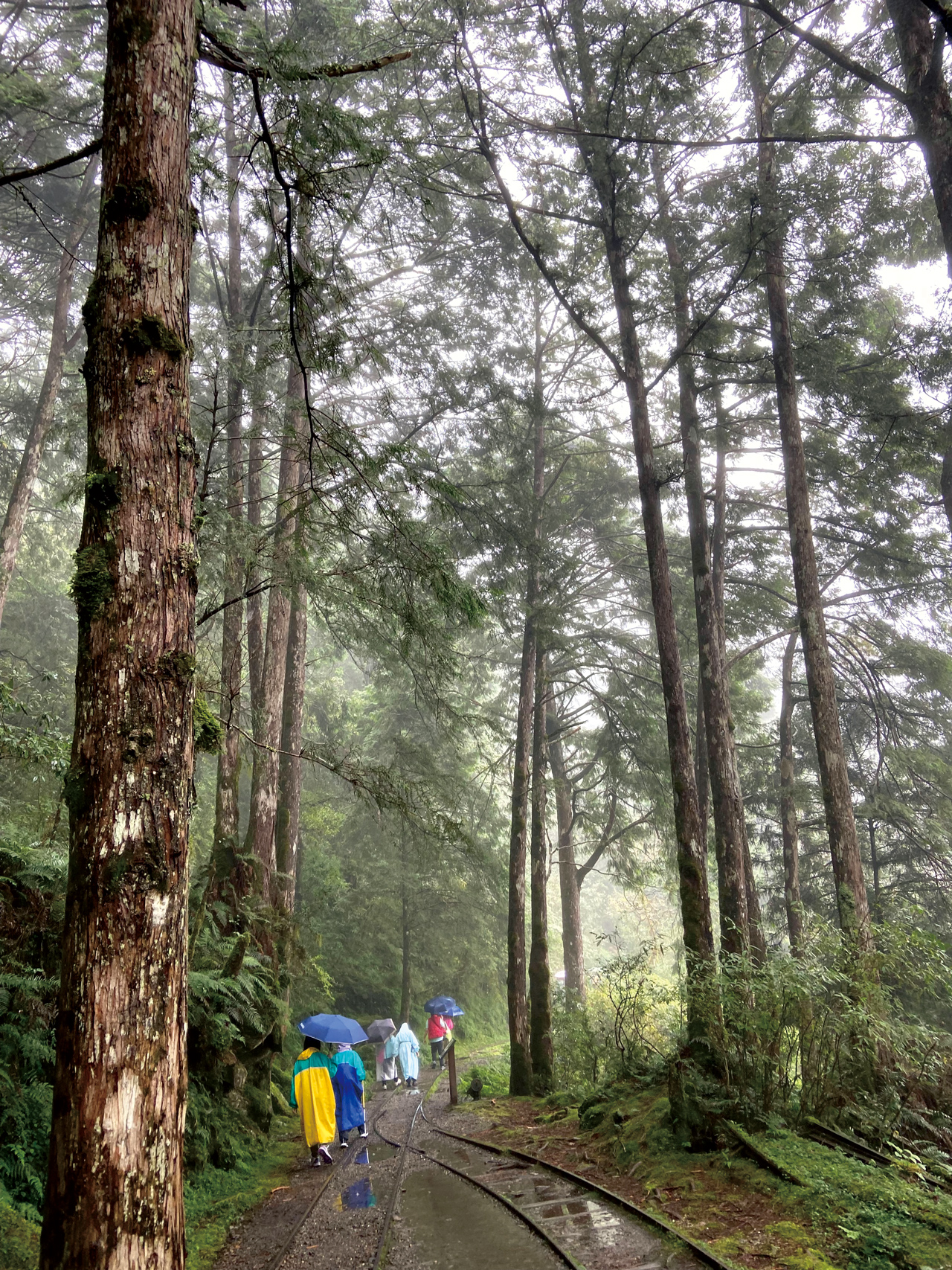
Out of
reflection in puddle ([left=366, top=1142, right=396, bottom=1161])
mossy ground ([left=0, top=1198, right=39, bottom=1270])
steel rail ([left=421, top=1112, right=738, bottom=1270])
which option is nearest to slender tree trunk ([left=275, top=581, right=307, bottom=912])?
reflection in puddle ([left=366, top=1142, right=396, bottom=1161])

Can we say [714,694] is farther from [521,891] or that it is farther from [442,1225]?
[442,1225]

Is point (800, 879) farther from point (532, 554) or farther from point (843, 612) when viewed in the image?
point (532, 554)

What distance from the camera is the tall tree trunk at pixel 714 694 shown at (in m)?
10.5

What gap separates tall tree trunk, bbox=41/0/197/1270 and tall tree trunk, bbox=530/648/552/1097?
1082 centimetres

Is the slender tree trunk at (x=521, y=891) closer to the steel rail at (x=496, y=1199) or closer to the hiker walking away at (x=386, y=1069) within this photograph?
the steel rail at (x=496, y=1199)

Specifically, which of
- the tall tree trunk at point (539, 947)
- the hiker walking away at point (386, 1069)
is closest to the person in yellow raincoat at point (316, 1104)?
the tall tree trunk at point (539, 947)

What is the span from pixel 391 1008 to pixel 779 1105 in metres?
16.3

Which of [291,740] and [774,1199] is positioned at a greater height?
[291,740]

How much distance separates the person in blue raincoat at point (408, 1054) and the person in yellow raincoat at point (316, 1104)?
6954mm

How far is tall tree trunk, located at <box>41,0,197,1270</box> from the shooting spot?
2650 mm

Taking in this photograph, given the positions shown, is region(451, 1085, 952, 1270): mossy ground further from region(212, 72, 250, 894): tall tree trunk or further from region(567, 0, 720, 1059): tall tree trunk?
region(212, 72, 250, 894): tall tree trunk

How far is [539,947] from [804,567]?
7.76m

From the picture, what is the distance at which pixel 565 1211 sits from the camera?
643cm

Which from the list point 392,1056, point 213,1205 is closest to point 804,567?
point 213,1205
